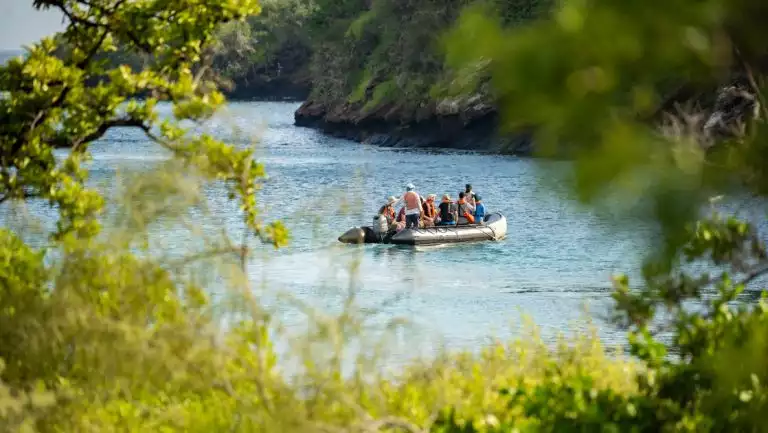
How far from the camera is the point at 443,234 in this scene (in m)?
36.0

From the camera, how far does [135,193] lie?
791 centimetres

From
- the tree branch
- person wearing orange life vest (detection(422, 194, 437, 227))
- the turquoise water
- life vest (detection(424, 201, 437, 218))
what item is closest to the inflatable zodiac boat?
the turquoise water

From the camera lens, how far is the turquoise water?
8539mm

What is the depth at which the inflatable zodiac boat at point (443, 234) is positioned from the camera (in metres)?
35.8

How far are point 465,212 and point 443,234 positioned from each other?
164cm

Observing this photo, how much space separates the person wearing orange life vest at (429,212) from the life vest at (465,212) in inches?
32.1

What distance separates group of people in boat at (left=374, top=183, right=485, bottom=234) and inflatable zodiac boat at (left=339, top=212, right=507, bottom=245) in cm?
31

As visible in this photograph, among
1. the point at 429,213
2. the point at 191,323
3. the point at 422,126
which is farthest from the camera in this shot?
the point at 422,126

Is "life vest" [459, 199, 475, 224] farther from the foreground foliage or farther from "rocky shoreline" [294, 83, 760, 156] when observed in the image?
the foreground foliage

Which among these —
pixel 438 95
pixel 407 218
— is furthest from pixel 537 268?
pixel 438 95

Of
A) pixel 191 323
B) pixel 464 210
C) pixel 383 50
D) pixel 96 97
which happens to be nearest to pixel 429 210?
pixel 464 210

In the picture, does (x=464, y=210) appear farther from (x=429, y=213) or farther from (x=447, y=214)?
(x=429, y=213)

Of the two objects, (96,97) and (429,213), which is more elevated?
(96,97)

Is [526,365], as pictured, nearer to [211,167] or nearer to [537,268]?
[211,167]
